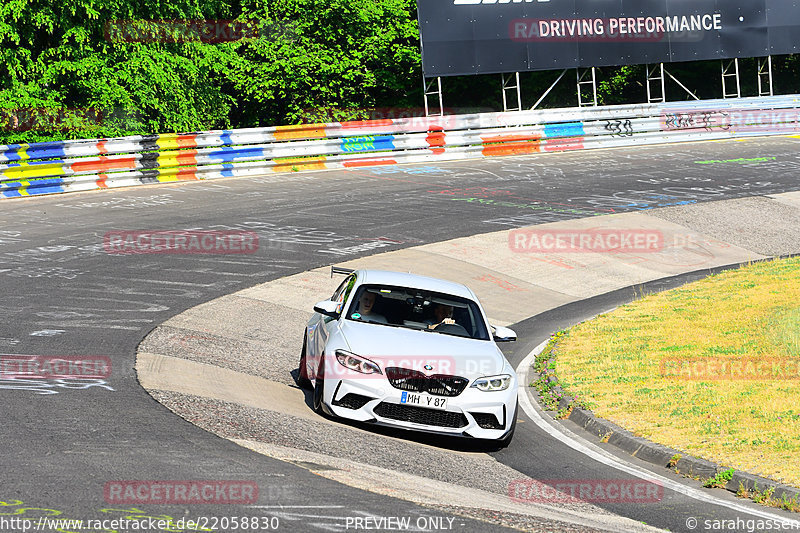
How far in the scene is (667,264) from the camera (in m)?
22.0

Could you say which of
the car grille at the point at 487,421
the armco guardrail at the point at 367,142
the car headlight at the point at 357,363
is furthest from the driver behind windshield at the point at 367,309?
the armco guardrail at the point at 367,142

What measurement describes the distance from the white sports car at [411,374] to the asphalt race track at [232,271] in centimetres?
66

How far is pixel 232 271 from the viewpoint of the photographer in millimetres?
18203

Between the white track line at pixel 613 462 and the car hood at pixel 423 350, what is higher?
the car hood at pixel 423 350

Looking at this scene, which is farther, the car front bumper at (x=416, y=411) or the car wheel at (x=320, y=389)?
the car wheel at (x=320, y=389)

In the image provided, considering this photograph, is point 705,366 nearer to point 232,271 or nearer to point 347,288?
point 347,288

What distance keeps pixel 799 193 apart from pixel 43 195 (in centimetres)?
2079

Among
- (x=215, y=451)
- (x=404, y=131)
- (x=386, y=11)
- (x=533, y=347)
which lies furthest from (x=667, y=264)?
(x=386, y=11)

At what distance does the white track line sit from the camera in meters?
8.12

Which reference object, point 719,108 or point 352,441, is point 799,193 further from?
point 352,441

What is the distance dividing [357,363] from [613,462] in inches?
107

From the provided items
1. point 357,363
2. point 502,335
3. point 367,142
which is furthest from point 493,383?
point 367,142

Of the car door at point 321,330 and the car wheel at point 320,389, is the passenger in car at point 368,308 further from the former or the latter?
the car wheel at point 320,389

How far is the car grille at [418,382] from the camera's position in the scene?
9.52 metres
